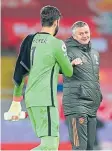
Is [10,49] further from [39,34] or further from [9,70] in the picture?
[39,34]

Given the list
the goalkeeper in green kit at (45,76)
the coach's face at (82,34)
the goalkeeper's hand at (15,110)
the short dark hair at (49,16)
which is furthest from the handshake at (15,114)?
the coach's face at (82,34)

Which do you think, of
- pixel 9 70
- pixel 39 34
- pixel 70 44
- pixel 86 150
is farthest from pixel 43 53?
pixel 9 70

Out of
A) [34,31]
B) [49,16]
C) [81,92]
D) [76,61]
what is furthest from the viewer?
[34,31]

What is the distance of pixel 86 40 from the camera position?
6.36 metres

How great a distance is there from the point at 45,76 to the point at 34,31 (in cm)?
372

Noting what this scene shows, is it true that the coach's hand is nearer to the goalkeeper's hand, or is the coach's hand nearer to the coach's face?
the coach's face

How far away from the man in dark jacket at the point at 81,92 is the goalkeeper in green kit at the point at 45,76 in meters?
0.75

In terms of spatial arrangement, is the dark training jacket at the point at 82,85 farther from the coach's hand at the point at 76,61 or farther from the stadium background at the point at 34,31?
the stadium background at the point at 34,31

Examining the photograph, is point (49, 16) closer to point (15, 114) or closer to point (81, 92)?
point (15, 114)

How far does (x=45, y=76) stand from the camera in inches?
213

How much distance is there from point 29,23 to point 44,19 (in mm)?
3572

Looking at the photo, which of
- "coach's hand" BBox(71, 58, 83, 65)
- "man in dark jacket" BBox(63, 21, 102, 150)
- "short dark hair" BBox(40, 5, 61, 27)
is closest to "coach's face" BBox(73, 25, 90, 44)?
"man in dark jacket" BBox(63, 21, 102, 150)

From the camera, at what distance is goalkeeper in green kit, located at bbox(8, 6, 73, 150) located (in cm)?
540

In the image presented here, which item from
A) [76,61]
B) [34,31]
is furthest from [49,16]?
[34,31]
